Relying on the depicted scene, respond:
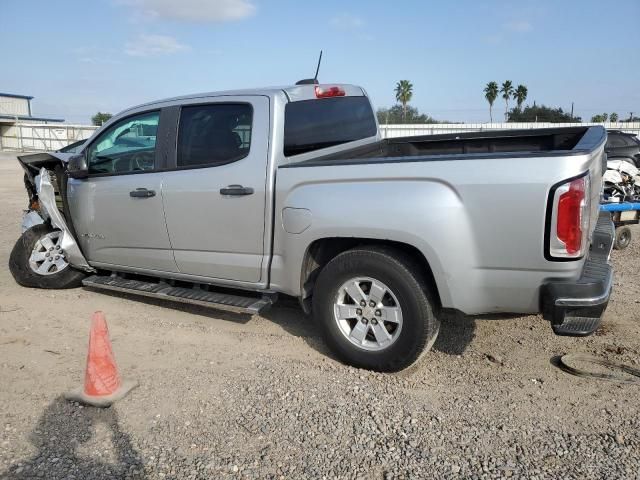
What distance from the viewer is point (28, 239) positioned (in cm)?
568

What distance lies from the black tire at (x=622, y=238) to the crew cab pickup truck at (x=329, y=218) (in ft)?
11.8

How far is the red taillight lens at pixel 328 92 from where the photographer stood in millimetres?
4514

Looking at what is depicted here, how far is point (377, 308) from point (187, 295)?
71.3 inches

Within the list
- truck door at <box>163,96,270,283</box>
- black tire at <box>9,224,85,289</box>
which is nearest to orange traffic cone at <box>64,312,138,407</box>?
truck door at <box>163,96,270,283</box>

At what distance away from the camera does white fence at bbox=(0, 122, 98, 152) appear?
39.2 m

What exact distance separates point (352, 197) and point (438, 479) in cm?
177

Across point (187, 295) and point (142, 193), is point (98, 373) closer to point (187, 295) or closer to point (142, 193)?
point (187, 295)

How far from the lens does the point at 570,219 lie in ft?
9.84

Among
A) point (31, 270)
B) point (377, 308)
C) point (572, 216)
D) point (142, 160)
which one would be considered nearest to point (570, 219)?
point (572, 216)

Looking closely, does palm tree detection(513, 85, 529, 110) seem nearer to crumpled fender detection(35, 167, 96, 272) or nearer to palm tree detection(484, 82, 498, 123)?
palm tree detection(484, 82, 498, 123)

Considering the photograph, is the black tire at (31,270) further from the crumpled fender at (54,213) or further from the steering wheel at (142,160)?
the steering wheel at (142,160)

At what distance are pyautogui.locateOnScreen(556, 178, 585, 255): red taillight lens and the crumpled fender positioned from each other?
4.43 m

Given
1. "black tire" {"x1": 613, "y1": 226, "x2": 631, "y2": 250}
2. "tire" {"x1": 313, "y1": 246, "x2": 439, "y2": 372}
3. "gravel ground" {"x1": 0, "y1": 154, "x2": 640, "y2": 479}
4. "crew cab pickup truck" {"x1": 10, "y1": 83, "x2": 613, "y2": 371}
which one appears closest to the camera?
"gravel ground" {"x1": 0, "y1": 154, "x2": 640, "y2": 479}

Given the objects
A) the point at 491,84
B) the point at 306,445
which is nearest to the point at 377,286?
the point at 306,445
